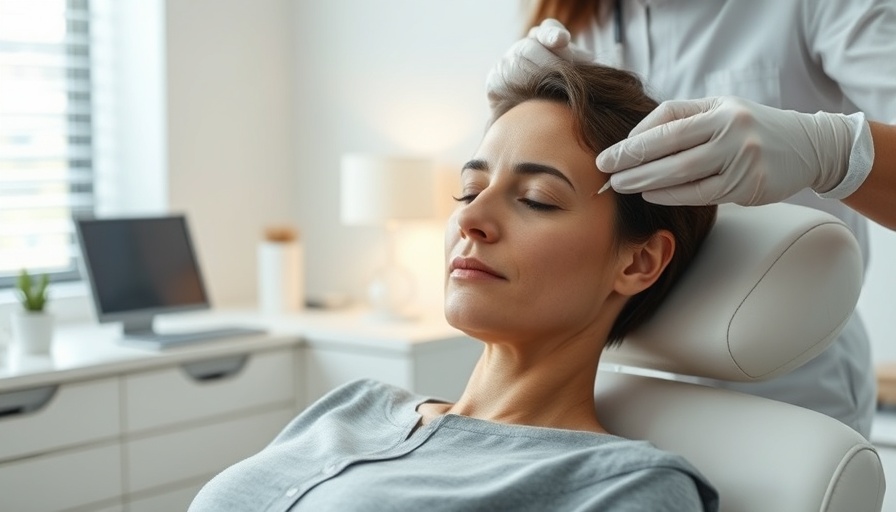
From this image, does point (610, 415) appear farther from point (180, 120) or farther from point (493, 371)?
point (180, 120)

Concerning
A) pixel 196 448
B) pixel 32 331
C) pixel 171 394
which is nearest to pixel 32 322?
pixel 32 331

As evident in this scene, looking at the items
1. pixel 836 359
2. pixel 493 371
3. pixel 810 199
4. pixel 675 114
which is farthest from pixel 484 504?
pixel 810 199

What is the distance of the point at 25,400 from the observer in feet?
7.59

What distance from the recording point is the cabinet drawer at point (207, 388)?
2.54 metres

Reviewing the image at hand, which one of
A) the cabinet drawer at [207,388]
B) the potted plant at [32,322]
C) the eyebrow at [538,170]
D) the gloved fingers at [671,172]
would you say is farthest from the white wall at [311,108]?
the gloved fingers at [671,172]

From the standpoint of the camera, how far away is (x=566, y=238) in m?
1.39

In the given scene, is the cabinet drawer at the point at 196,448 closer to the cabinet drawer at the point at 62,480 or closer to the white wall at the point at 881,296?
the cabinet drawer at the point at 62,480

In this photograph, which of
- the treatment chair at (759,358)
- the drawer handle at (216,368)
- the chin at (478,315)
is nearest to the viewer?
the treatment chair at (759,358)

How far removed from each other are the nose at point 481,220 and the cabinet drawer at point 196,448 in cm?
144

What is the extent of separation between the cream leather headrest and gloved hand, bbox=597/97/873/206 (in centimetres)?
7

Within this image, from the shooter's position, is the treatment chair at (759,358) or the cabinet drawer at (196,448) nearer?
the treatment chair at (759,358)

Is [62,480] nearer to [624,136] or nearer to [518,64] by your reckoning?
[518,64]

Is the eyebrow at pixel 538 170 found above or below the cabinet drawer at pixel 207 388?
above

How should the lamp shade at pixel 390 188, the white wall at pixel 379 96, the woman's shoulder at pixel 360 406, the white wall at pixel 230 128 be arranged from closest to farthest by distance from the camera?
the woman's shoulder at pixel 360 406 → the lamp shade at pixel 390 188 → the white wall at pixel 379 96 → the white wall at pixel 230 128
